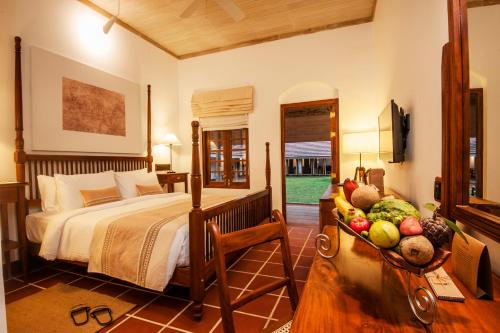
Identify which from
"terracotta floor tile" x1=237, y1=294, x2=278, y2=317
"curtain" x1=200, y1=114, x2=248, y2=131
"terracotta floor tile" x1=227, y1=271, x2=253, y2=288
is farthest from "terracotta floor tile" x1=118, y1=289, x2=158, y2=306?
"curtain" x1=200, y1=114, x2=248, y2=131

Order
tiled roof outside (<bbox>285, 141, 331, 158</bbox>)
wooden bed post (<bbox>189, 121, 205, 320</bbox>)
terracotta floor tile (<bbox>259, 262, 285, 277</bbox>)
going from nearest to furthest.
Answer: wooden bed post (<bbox>189, 121, 205, 320</bbox>) → terracotta floor tile (<bbox>259, 262, 285, 277</bbox>) → tiled roof outside (<bbox>285, 141, 331, 158</bbox>)

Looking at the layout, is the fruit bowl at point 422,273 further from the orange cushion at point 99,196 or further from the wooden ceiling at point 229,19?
the wooden ceiling at point 229,19

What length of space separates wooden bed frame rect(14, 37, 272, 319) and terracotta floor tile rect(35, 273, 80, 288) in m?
0.38

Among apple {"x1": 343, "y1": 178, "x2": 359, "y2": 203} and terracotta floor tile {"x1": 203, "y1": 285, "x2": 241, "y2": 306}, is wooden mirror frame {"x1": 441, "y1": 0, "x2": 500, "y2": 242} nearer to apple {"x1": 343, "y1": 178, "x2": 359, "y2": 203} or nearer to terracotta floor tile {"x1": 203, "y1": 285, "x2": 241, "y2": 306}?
apple {"x1": 343, "y1": 178, "x2": 359, "y2": 203}

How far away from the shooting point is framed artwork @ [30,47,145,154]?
2.84m

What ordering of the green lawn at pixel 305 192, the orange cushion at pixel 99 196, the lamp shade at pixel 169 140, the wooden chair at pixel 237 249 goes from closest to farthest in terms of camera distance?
the wooden chair at pixel 237 249 < the orange cushion at pixel 99 196 < the lamp shade at pixel 169 140 < the green lawn at pixel 305 192

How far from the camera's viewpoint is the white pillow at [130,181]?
332 centimetres

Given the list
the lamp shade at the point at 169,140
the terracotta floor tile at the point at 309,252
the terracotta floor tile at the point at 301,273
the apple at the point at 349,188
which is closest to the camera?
the apple at the point at 349,188

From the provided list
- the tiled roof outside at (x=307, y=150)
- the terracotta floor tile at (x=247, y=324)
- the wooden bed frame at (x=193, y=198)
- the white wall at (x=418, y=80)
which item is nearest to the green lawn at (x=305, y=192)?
the tiled roof outside at (x=307, y=150)

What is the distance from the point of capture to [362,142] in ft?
11.1

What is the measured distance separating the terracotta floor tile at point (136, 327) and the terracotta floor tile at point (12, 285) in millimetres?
1381

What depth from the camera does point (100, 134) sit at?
3.48 m

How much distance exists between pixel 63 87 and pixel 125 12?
58.0 inches

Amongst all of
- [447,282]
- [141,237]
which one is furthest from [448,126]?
→ [141,237]
